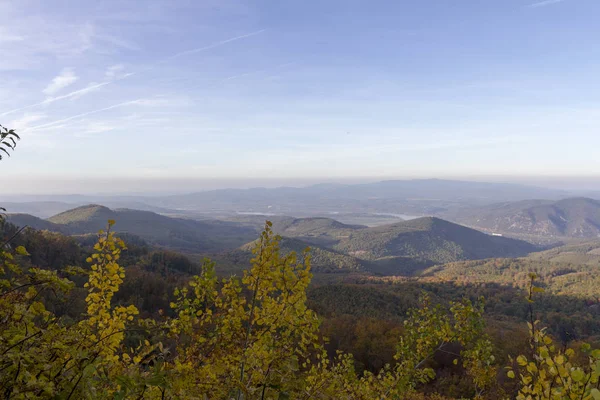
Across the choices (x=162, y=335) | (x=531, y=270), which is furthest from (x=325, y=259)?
(x=162, y=335)

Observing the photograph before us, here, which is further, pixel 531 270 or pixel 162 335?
pixel 531 270

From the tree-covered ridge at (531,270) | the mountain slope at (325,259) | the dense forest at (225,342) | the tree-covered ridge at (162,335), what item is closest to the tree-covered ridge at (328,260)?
the mountain slope at (325,259)

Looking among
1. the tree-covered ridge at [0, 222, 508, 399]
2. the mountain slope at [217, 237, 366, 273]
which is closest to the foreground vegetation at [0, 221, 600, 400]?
the tree-covered ridge at [0, 222, 508, 399]

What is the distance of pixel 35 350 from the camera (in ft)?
9.06

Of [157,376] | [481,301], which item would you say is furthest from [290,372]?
[481,301]

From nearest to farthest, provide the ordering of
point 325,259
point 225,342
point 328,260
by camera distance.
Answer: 1. point 225,342
2. point 328,260
3. point 325,259

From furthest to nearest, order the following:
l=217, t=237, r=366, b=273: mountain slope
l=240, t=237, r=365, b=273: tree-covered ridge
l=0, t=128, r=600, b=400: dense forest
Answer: l=240, t=237, r=365, b=273: tree-covered ridge
l=217, t=237, r=366, b=273: mountain slope
l=0, t=128, r=600, b=400: dense forest

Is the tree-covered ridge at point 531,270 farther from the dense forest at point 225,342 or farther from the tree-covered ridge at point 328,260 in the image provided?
the dense forest at point 225,342

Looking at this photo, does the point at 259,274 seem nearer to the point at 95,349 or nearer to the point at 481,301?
the point at 95,349

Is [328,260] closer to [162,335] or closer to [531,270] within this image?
[531,270]

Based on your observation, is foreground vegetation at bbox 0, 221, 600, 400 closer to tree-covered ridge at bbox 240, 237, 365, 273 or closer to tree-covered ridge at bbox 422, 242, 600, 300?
tree-covered ridge at bbox 422, 242, 600, 300

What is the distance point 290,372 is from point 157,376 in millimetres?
1659

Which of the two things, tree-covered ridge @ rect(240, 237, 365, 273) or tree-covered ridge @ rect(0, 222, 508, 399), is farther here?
tree-covered ridge @ rect(240, 237, 365, 273)

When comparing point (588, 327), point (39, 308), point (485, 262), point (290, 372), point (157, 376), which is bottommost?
point (485, 262)
